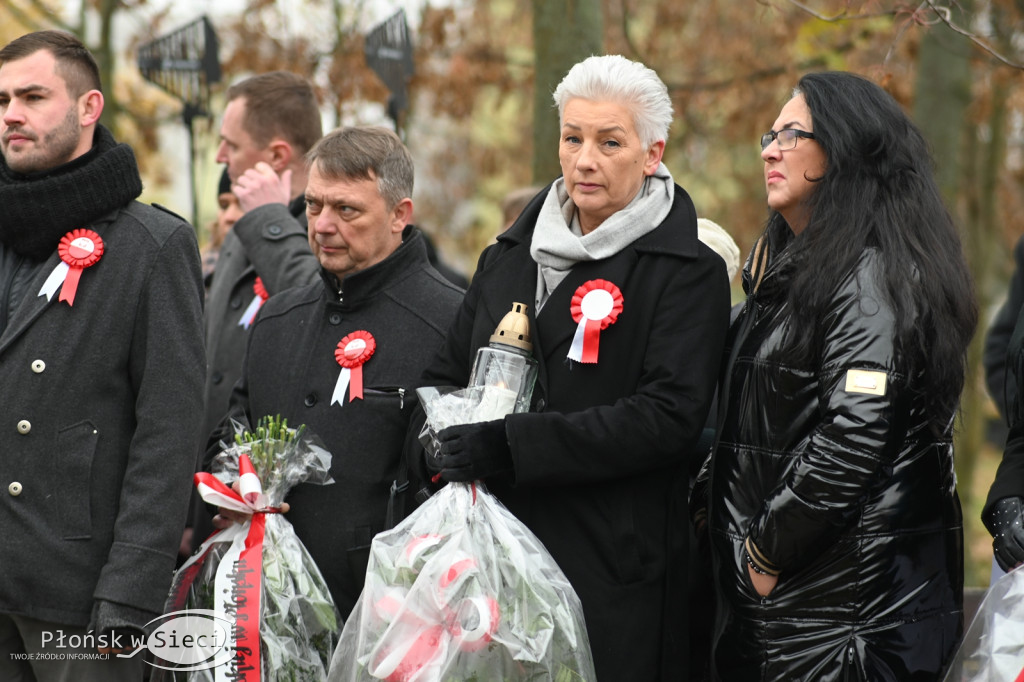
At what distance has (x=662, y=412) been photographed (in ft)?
11.7

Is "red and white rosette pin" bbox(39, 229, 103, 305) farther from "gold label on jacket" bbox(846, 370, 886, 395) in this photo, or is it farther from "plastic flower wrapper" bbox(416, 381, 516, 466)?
"gold label on jacket" bbox(846, 370, 886, 395)

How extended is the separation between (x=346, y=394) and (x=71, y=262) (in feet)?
3.37

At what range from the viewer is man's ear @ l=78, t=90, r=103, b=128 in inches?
158

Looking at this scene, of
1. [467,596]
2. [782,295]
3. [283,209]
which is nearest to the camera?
[467,596]

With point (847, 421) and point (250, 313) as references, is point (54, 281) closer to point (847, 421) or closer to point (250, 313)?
point (250, 313)

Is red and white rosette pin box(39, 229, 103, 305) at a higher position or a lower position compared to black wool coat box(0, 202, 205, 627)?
higher

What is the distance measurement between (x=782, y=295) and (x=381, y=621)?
158 cm

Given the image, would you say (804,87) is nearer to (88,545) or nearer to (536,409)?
(536,409)

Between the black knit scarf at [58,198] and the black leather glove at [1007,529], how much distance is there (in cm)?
301

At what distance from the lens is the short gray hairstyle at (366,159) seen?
4375mm

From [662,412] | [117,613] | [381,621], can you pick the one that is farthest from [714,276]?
→ [117,613]

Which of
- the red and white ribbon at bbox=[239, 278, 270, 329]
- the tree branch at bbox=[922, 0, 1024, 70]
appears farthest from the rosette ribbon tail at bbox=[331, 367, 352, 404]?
the tree branch at bbox=[922, 0, 1024, 70]

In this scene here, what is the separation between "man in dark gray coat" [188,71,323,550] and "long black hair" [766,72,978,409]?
224 centimetres

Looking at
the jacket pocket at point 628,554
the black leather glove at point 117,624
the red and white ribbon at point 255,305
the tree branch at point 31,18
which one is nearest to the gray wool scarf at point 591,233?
the jacket pocket at point 628,554
